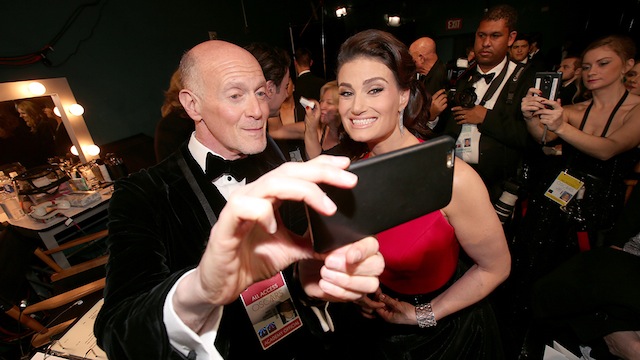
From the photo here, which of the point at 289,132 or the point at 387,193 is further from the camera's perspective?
the point at 289,132

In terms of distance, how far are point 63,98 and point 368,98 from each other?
13.7ft

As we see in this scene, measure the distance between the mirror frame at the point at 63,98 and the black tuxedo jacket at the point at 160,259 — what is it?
3.44m

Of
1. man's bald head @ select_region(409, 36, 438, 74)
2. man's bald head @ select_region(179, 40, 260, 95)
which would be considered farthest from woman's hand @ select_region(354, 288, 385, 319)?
man's bald head @ select_region(409, 36, 438, 74)

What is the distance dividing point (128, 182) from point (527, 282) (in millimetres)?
3007

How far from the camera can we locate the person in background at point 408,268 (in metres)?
1.33

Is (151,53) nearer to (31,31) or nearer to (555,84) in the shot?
(31,31)

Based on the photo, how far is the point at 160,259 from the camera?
942 mm

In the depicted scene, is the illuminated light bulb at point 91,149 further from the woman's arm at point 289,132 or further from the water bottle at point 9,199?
the woman's arm at point 289,132

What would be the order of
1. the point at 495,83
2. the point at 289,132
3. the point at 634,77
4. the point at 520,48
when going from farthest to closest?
the point at 520,48 < the point at 289,132 < the point at 495,83 < the point at 634,77

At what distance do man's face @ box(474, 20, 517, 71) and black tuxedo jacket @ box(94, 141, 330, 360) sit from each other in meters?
2.56

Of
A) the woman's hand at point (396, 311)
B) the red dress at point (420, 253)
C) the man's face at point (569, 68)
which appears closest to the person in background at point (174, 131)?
the red dress at point (420, 253)

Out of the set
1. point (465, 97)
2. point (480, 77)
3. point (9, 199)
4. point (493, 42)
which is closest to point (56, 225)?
point (9, 199)

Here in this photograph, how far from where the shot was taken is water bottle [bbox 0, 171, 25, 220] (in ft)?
10.1

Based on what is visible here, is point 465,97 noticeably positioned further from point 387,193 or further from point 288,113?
point 387,193
